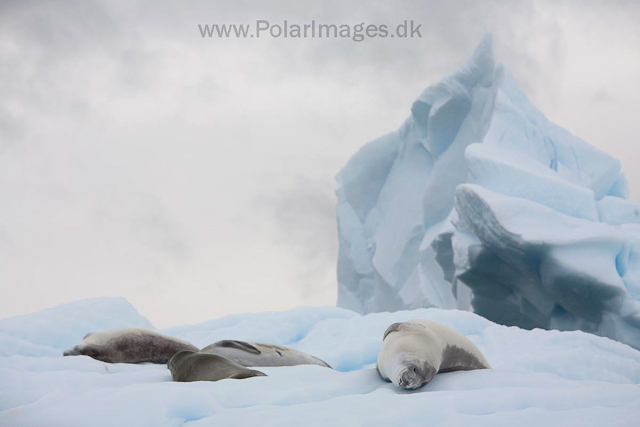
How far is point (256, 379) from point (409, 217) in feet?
49.1

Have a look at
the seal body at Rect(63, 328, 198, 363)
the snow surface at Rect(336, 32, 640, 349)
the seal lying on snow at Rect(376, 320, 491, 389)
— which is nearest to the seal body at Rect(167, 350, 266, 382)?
the seal lying on snow at Rect(376, 320, 491, 389)

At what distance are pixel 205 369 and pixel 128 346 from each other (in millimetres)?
1895

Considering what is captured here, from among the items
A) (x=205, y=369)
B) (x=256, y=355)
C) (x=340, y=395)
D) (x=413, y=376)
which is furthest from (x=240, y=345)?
(x=413, y=376)

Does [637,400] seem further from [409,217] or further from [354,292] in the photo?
[354,292]

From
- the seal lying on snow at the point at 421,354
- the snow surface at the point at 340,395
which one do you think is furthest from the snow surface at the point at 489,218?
the seal lying on snow at the point at 421,354

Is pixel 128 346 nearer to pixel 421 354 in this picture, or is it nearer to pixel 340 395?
pixel 340 395

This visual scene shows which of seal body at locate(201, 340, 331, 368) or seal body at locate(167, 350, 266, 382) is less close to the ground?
seal body at locate(167, 350, 266, 382)

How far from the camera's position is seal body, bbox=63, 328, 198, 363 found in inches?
188

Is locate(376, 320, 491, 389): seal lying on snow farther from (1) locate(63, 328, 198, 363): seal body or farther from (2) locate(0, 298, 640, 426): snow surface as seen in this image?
(1) locate(63, 328, 198, 363): seal body

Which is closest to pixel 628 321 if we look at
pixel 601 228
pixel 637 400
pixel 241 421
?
pixel 601 228

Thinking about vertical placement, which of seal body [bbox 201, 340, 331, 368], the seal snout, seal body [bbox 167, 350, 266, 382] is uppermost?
the seal snout

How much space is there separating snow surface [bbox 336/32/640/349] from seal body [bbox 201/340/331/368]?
690 cm

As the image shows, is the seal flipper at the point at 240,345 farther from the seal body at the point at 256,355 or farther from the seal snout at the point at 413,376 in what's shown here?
the seal snout at the point at 413,376

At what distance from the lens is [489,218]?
35.7ft
